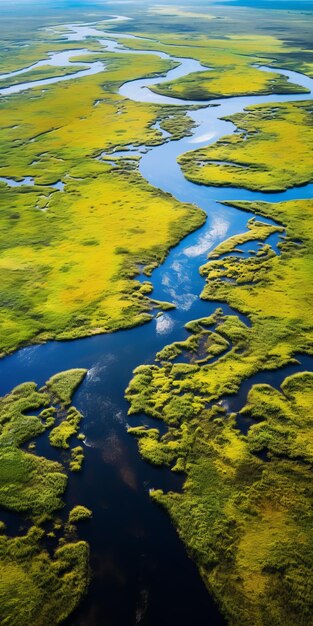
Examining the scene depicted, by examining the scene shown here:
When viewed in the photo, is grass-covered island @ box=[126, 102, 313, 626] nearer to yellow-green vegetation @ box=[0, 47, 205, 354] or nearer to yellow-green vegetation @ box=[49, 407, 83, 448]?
yellow-green vegetation @ box=[49, 407, 83, 448]

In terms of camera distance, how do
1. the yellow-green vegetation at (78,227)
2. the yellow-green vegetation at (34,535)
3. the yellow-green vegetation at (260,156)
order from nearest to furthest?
the yellow-green vegetation at (34,535) → the yellow-green vegetation at (78,227) → the yellow-green vegetation at (260,156)

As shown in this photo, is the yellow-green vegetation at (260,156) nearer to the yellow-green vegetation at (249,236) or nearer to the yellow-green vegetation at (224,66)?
the yellow-green vegetation at (249,236)

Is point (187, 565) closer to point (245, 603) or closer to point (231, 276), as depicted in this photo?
point (245, 603)

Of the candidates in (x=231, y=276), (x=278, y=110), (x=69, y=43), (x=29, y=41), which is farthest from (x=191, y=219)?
(x=29, y=41)

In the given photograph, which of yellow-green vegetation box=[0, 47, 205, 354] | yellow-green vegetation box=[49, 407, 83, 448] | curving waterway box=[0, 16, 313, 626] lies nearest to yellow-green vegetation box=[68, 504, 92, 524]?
curving waterway box=[0, 16, 313, 626]

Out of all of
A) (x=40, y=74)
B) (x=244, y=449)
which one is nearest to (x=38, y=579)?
(x=244, y=449)

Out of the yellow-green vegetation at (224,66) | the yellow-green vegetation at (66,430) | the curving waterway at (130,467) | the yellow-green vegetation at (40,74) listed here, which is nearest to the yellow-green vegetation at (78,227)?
the curving waterway at (130,467)
